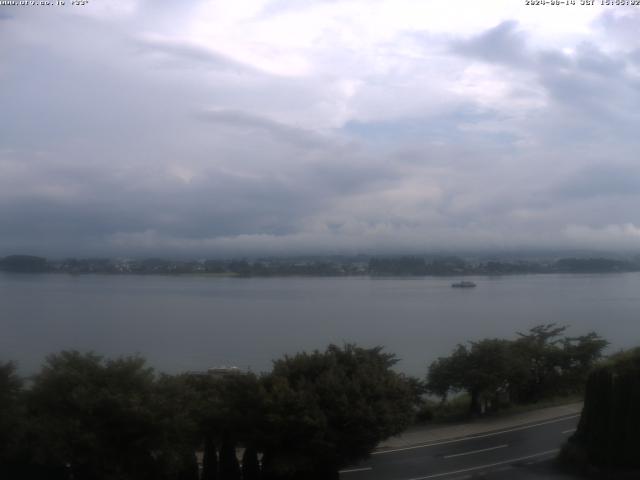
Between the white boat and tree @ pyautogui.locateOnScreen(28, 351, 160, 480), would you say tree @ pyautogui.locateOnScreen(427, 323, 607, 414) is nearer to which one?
tree @ pyautogui.locateOnScreen(28, 351, 160, 480)

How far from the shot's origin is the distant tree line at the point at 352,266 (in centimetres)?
6812

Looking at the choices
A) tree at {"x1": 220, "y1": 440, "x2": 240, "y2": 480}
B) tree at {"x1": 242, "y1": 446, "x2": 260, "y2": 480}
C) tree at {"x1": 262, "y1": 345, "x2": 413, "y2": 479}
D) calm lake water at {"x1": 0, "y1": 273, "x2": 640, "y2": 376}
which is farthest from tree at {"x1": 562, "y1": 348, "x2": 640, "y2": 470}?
calm lake water at {"x1": 0, "y1": 273, "x2": 640, "y2": 376}

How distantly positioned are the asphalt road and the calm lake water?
11384 mm

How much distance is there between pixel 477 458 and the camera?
1524 centimetres

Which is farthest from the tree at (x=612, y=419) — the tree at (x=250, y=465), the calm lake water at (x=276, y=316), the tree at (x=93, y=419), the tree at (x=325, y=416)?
the calm lake water at (x=276, y=316)

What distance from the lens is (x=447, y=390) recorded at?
21812mm

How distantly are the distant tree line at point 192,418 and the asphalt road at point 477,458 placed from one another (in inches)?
70.9

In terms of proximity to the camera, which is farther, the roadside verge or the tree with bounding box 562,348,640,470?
the roadside verge

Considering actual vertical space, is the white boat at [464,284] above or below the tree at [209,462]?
above

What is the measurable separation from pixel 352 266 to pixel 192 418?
7010cm

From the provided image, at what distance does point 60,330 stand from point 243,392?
28246 mm

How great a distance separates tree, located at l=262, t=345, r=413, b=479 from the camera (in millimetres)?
12102

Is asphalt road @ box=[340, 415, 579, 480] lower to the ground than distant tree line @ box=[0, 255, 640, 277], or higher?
lower

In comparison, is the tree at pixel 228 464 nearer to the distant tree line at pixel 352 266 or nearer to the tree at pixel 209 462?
the tree at pixel 209 462
